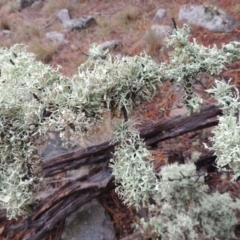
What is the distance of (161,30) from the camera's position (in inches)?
104

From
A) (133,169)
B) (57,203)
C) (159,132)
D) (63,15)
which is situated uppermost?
(133,169)

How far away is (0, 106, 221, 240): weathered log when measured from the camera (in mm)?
1118

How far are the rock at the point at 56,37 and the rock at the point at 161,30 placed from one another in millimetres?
888

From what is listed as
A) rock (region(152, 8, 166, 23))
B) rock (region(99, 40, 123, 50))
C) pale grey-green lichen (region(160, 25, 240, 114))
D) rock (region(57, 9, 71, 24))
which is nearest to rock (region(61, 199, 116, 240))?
pale grey-green lichen (region(160, 25, 240, 114))

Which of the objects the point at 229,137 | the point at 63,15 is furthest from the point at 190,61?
the point at 63,15

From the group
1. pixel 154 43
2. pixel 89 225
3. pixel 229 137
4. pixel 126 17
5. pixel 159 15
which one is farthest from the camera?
pixel 126 17

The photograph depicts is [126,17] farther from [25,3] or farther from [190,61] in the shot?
[190,61]

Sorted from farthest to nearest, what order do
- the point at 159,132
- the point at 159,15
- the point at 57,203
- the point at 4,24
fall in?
the point at 4,24 → the point at 159,15 → the point at 57,203 → the point at 159,132

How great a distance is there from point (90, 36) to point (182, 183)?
2.21m

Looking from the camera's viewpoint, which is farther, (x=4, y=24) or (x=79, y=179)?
(x=4, y=24)

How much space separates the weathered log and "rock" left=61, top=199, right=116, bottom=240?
25 cm

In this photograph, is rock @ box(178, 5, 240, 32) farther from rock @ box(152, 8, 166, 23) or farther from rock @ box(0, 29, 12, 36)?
rock @ box(0, 29, 12, 36)

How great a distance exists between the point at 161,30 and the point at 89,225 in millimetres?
1680

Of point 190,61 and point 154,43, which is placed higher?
point 190,61
